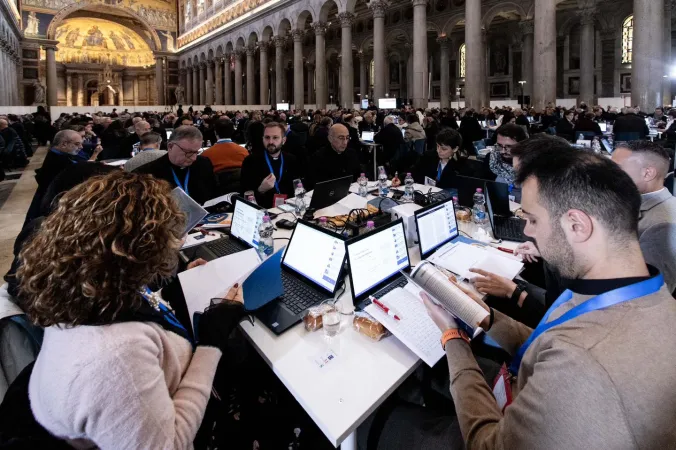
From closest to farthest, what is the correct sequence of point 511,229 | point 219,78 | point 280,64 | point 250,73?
point 511,229 → point 280,64 → point 250,73 → point 219,78

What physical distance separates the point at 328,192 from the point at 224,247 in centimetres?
129

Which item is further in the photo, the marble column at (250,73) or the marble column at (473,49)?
the marble column at (250,73)

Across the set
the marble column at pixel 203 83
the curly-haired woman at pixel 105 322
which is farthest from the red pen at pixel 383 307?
the marble column at pixel 203 83

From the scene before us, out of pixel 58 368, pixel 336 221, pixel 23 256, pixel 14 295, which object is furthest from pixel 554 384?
pixel 336 221

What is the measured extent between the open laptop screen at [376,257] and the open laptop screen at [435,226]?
0.28m

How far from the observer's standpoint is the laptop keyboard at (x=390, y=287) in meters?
2.18

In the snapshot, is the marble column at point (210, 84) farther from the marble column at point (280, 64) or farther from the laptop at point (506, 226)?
the laptop at point (506, 226)

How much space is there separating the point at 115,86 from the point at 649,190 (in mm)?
49916

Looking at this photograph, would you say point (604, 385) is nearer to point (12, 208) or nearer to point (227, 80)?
point (12, 208)

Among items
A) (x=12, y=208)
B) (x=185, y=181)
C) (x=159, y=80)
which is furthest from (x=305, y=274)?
(x=159, y=80)

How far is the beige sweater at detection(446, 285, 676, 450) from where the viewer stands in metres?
0.91

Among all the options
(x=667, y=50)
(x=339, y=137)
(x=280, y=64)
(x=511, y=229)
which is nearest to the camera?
(x=511, y=229)

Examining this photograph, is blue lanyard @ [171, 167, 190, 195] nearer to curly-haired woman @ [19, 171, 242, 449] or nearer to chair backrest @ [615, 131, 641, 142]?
curly-haired woman @ [19, 171, 242, 449]

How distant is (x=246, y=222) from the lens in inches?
125
